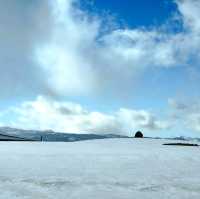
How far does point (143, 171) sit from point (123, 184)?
2698 mm

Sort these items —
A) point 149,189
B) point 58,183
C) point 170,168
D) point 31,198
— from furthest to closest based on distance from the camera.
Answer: point 170,168 < point 58,183 < point 149,189 < point 31,198

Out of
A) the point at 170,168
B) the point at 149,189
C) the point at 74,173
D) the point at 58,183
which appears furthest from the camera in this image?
the point at 170,168

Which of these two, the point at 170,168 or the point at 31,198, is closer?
the point at 31,198

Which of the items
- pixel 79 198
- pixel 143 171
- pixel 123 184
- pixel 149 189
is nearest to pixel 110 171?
pixel 143 171

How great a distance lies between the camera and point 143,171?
12.2 meters

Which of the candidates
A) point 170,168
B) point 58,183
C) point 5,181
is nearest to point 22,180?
point 5,181

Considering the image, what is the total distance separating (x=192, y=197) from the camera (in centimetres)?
810

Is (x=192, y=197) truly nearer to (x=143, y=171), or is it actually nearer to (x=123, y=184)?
(x=123, y=184)

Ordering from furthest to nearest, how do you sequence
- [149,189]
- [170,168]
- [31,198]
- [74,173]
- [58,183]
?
[170,168]
[74,173]
[58,183]
[149,189]
[31,198]

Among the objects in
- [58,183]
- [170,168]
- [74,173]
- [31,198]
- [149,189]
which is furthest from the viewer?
[170,168]

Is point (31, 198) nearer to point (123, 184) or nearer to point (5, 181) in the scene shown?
point (5, 181)

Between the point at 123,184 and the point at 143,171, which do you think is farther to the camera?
the point at 143,171

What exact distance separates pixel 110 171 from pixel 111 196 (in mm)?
3930

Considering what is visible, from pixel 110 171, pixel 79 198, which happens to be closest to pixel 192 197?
pixel 79 198
